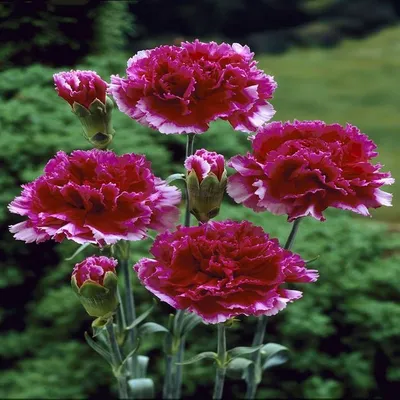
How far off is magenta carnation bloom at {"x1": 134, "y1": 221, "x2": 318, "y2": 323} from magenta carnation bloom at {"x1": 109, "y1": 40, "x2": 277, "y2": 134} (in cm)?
12

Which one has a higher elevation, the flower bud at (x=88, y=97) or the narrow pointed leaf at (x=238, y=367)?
the flower bud at (x=88, y=97)

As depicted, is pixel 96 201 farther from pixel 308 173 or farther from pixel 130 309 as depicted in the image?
pixel 130 309

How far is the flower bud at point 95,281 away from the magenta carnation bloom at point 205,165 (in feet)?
0.46

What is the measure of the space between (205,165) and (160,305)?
93 centimetres

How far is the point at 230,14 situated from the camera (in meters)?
6.53

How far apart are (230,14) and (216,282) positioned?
5.99 m

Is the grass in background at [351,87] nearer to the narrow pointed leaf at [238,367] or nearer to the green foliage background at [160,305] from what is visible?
the green foliage background at [160,305]

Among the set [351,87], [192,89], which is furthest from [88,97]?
[351,87]

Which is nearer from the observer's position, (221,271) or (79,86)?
(221,271)

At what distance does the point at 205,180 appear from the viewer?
0.83 metres

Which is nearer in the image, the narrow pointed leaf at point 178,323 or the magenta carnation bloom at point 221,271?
the magenta carnation bloom at point 221,271

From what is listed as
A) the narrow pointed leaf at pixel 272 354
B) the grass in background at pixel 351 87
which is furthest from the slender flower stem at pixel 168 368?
the grass in background at pixel 351 87

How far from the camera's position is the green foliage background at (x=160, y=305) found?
1.69 meters

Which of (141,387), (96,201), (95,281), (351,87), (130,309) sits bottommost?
(351,87)
